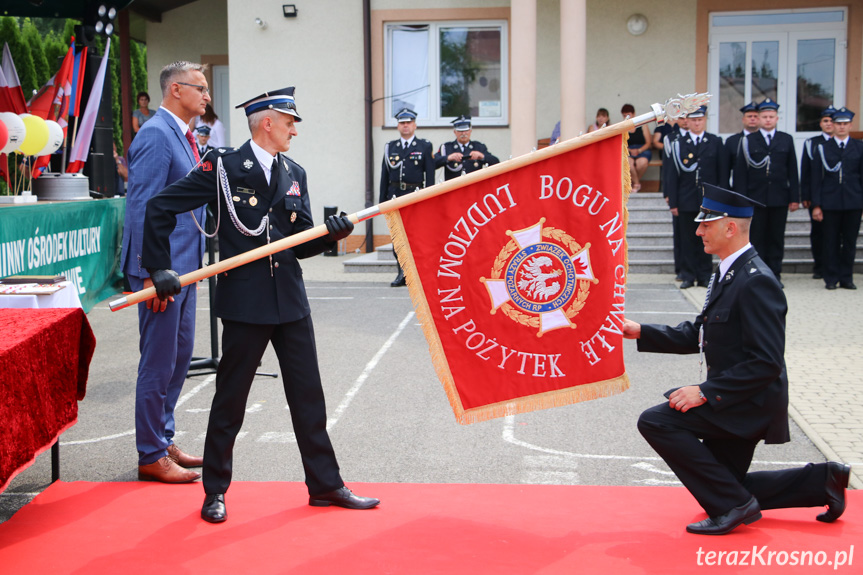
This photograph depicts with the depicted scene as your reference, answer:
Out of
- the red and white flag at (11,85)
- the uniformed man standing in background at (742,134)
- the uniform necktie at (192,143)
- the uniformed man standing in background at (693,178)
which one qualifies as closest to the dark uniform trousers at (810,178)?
the uniformed man standing in background at (742,134)

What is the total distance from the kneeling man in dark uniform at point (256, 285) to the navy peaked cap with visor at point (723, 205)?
1603 millimetres

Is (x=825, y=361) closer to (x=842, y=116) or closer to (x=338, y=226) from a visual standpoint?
(x=338, y=226)

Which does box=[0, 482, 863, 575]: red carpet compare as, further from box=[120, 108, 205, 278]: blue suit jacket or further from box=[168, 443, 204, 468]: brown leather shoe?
box=[120, 108, 205, 278]: blue suit jacket

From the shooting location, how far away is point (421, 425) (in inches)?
237

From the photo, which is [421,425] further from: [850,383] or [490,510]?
[850,383]

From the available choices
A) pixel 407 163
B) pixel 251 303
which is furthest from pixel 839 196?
pixel 251 303

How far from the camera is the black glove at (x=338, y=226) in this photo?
12.9ft

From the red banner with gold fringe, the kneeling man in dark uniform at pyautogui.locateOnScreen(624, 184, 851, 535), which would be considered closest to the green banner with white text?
the red banner with gold fringe

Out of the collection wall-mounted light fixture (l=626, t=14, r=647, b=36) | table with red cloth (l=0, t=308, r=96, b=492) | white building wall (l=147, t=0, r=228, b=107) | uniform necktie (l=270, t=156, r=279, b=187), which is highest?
white building wall (l=147, t=0, r=228, b=107)

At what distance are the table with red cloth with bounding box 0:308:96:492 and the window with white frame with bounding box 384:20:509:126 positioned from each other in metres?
12.1

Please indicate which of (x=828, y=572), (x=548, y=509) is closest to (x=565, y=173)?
(x=548, y=509)

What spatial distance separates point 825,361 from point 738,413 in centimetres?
449

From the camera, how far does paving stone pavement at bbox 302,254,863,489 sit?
565 centimetres

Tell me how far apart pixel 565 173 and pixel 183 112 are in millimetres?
2185
